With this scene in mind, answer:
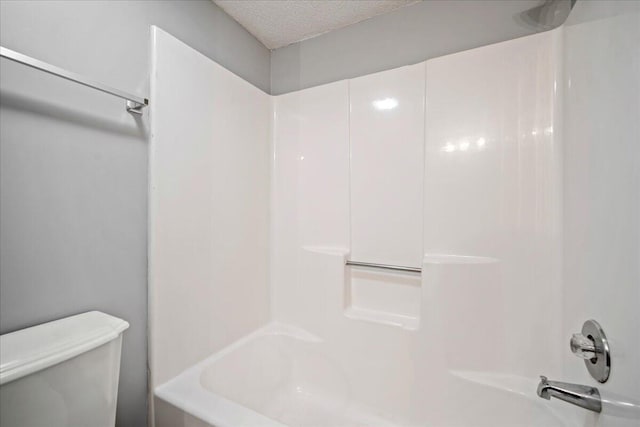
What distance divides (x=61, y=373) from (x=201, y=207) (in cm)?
74

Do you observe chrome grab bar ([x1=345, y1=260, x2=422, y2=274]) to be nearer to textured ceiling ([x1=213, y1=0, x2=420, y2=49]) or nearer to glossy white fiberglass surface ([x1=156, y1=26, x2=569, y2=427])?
glossy white fiberglass surface ([x1=156, y1=26, x2=569, y2=427])

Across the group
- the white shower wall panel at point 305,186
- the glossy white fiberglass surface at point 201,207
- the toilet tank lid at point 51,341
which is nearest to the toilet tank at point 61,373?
the toilet tank lid at point 51,341

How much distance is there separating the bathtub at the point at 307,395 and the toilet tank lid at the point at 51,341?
1.44 feet

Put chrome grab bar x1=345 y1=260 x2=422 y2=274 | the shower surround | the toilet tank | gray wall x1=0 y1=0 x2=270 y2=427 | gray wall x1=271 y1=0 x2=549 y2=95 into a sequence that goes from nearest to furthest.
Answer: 1. the toilet tank
2. gray wall x1=0 y1=0 x2=270 y2=427
3. the shower surround
4. gray wall x1=271 y1=0 x2=549 y2=95
5. chrome grab bar x1=345 y1=260 x2=422 y2=274

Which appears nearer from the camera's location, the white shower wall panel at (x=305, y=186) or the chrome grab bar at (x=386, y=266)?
the chrome grab bar at (x=386, y=266)

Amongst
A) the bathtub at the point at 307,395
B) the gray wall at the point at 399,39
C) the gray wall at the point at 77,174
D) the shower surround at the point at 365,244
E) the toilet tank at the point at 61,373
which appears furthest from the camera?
the gray wall at the point at 399,39

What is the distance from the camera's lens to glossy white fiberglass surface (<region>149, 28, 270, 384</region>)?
3.60ft

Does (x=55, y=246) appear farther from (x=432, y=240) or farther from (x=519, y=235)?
(x=519, y=235)

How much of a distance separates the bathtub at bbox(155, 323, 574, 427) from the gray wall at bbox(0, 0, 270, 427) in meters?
0.25

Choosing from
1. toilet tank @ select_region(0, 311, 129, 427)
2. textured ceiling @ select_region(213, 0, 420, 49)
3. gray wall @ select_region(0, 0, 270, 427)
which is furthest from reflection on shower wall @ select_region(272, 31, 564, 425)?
toilet tank @ select_region(0, 311, 129, 427)

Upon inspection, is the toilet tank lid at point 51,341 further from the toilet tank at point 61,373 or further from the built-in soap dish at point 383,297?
the built-in soap dish at point 383,297

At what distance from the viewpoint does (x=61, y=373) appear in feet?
2.27

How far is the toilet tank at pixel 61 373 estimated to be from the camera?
2.05 ft

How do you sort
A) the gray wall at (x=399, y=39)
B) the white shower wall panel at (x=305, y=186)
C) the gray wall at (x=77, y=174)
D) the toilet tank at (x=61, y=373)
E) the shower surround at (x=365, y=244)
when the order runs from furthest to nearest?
the white shower wall panel at (x=305, y=186), the gray wall at (x=399, y=39), the shower surround at (x=365, y=244), the gray wall at (x=77, y=174), the toilet tank at (x=61, y=373)
